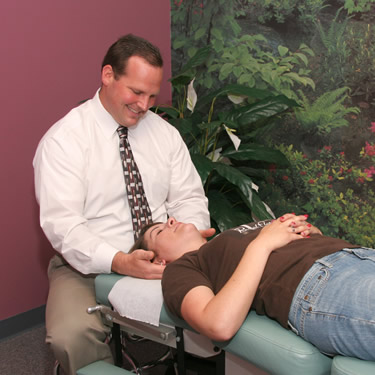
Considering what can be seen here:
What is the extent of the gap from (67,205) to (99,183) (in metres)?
0.18

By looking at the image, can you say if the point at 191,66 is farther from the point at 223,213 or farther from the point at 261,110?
the point at 223,213

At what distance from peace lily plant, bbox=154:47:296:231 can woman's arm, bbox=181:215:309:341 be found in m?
1.03

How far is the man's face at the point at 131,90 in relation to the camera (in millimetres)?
1938

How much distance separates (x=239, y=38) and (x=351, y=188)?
1.07 metres

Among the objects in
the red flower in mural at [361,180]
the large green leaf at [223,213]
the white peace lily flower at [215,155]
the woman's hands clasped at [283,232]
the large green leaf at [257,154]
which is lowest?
the large green leaf at [223,213]

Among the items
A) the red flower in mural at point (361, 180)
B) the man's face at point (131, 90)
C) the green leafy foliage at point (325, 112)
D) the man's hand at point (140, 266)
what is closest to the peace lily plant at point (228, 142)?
the green leafy foliage at point (325, 112)

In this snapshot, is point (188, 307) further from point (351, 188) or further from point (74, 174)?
point (351, 188)

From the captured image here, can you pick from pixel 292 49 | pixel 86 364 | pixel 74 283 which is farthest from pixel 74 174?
pixel 292 49

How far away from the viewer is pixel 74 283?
188 cm

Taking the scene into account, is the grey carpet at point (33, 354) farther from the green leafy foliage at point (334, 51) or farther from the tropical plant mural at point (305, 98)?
the green leafy foliage at point (334, 51)

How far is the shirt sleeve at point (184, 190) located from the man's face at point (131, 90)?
302 mm

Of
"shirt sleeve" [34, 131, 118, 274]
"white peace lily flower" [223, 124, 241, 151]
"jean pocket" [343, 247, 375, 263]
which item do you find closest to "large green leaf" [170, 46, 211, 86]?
"white peace lily flower" [223, 124, 241, 151]

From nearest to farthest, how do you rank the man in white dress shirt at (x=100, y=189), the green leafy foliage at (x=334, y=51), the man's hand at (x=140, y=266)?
1. the man's hand at (x=140, y=266)
2. the man in white dress shirt at (x=100, y=189)
3. the green leafy foliage at (x=334, y=51)

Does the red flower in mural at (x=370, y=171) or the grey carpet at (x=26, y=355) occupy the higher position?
the red flower in mural at (x=370, y=171)
